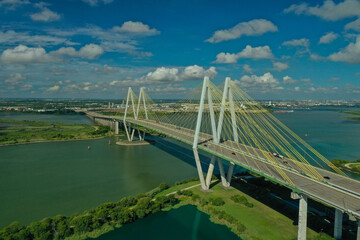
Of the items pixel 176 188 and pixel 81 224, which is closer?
pixel 81 224

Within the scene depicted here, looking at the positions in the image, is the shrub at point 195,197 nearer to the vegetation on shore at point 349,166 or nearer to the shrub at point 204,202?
the shrub at point 204,202

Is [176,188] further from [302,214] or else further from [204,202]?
[302,214]

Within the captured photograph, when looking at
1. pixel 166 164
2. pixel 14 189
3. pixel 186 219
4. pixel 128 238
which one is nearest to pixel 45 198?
pixel 14 189

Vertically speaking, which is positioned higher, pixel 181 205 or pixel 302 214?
pixel 302 214

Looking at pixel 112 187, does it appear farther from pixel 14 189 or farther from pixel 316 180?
pixel 316 180

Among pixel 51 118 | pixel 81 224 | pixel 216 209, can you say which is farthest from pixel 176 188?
pixel 51 118

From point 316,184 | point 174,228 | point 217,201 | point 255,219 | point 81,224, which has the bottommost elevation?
point 174,228

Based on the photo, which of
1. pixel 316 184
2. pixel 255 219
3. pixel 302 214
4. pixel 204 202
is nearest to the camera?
pixel 302 214
